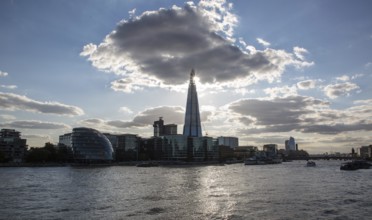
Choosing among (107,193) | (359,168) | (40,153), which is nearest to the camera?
(107,193)

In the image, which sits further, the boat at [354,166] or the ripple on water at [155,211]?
the boat at [354,166]

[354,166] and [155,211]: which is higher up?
[354,166]

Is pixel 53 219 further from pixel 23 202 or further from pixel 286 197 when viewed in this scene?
pixel 286 197

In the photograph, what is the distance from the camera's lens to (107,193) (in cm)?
5525

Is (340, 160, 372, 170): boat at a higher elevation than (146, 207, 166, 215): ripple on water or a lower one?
higher

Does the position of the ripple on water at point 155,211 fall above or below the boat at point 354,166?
below

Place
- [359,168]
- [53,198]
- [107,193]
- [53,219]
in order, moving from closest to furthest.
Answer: [53,219] → [53,198] → [107,193] → [359,168]

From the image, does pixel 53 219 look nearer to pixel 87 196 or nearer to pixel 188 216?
pixel 188 216

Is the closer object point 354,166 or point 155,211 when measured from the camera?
point 155,211

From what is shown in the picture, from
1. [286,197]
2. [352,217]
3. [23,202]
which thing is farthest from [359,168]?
[23,202]

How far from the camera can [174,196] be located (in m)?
51.4

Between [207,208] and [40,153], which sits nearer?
[207,208]

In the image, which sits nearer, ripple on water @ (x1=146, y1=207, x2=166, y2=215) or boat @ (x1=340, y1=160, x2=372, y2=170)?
ripple on water @ (x1=146, y1=207, x2=166, y2=215)

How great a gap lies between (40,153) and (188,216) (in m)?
168
